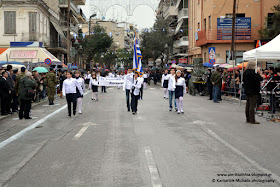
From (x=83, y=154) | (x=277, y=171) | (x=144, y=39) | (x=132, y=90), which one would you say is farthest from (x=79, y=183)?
(x=144, y=39)

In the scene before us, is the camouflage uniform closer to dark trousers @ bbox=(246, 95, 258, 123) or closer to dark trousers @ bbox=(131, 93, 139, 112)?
dark trousers @ bbox=(131, 93, 139, 112)

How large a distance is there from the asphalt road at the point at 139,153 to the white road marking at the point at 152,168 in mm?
15

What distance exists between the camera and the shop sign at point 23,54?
3055 centimetres

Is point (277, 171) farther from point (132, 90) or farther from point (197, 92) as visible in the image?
point (197, 92)

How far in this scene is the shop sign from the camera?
1203 inches

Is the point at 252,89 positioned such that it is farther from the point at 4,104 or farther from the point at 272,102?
the point at 4,104

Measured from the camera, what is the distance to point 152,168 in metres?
6.65

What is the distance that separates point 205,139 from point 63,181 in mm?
4816

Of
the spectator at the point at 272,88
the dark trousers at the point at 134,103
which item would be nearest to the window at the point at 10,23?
the dark trousers at the point at 134,103

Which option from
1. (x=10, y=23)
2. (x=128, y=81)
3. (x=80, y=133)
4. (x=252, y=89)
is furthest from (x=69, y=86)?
(x=10, y=23)

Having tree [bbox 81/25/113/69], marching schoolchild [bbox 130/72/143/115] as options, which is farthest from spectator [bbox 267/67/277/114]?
tree [bbox 81/25/113/69]

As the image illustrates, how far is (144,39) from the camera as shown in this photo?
7231 centimetres

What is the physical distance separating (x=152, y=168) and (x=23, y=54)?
2630 centimetres

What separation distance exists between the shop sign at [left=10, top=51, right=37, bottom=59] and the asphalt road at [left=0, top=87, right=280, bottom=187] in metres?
17.8
